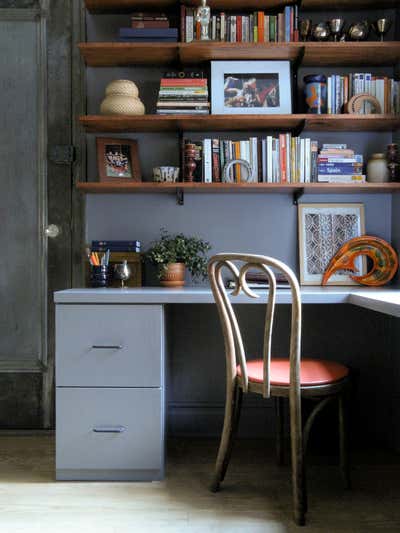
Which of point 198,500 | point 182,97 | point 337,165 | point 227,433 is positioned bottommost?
point 198,500

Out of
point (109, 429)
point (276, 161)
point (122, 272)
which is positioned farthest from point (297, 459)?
point (276, 161)

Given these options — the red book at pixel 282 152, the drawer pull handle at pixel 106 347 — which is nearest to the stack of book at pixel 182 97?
the red book at pixel 282 152

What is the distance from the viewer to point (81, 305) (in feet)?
6.52

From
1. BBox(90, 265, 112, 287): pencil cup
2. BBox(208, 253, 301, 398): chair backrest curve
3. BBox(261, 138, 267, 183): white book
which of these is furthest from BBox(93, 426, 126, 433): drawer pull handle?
BBox(261, 138, 267, 183): white book

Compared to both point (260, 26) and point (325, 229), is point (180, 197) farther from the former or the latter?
point (260, 26)

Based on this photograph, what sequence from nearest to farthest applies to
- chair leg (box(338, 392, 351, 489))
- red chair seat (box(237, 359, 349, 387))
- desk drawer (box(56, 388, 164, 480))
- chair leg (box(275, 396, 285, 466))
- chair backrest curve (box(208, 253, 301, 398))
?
chair backrest curve (box(208, 253, 301, 398)) → red chair seat (box(237, 359, 349, 387)) → chair leg (box(338, 392, 351, 489)) → desk drawer (box(56, 388, 164, 480)) → chair leg (box(275, 396, 285, 466))

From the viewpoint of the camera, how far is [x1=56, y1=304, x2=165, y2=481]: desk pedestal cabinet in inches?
77.8

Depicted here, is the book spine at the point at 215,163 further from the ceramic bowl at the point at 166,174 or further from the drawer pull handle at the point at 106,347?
the drawer pull handle at the point at 106,347

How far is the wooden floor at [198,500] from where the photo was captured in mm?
1657

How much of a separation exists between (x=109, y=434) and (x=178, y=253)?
0.86 m

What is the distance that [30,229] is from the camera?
2.56 m

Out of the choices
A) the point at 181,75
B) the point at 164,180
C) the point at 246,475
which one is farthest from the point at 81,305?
the point at 181,75

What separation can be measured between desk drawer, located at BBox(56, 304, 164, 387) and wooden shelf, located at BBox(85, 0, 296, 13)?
4.77 feet

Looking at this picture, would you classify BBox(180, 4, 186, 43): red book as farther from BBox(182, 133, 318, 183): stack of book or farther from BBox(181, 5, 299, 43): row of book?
BBox(182, 133, 318, 183): stack of book
